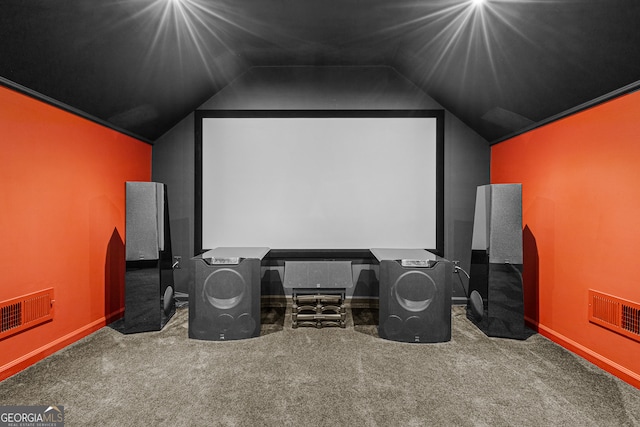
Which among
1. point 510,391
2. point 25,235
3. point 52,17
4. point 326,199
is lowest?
point 510,391

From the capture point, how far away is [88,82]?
2.14m

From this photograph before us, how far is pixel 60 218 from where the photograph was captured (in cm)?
220

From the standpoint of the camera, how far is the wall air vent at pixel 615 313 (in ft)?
5.81

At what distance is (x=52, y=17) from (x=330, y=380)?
2.64 meters

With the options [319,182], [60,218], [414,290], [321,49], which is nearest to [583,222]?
[414,290]

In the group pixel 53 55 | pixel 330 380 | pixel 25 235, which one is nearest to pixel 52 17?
pixel 53 55

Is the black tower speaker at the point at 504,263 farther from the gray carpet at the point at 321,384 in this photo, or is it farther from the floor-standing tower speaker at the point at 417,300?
the floor-standing tower speaker at the point at 417,300

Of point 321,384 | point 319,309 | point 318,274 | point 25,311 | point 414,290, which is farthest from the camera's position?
point 318,274

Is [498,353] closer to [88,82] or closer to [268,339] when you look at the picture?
[268,339]

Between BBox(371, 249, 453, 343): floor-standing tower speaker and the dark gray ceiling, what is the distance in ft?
5.07

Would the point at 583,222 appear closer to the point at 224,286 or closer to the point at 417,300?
the point at 417,300

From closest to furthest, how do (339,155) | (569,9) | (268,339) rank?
1. (569,9)
2. (268,339)
3. (339,155)

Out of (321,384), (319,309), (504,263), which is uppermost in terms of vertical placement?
(504,263)

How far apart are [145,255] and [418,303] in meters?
2.26
